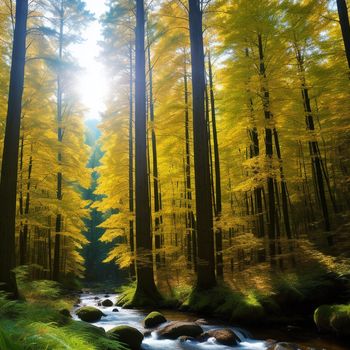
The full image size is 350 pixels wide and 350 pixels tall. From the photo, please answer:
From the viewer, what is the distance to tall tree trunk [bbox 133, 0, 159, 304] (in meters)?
11.5

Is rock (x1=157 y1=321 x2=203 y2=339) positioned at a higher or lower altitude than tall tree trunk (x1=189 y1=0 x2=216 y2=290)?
lower

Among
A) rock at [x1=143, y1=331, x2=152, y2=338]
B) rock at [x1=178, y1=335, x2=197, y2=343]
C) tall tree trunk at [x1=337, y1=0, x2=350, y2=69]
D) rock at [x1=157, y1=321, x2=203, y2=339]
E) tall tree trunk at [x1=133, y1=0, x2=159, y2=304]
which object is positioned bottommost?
rock at [x1=178, y1=335, x2=197, y2=343]

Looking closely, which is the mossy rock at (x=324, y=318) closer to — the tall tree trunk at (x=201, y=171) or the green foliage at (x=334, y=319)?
the green foliage at (x=334, y=319)

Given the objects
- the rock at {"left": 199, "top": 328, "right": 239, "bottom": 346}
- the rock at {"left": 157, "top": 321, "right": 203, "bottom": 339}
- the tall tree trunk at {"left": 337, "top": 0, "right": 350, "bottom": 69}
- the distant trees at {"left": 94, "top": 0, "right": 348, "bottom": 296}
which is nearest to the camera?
the rock at {"left": 199, "top": 328, "right": 239, "bottom": 346}

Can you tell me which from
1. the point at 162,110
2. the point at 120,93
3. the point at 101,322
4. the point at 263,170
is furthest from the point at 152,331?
the point at 120,93

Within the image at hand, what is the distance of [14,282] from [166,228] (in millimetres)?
7602

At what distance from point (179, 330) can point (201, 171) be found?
202 inches

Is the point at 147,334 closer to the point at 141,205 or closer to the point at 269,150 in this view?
the point at 141,205

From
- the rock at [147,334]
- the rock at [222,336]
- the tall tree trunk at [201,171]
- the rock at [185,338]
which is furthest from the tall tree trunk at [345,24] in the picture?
the rock at [147,334]

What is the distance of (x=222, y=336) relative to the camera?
22.4 feet

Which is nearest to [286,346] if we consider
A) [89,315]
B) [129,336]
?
[129,336]

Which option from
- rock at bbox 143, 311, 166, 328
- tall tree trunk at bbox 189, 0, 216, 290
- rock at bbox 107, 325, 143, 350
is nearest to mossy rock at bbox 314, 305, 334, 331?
tall tree trunk at bbox 189, 0, 216, 290

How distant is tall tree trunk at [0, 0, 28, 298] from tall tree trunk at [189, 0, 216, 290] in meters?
5.35

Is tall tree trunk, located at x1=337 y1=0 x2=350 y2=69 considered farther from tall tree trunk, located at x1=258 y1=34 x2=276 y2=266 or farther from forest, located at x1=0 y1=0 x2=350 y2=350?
tall tree trunk, located at x1=258 y1=34 x2=276 y2=266
